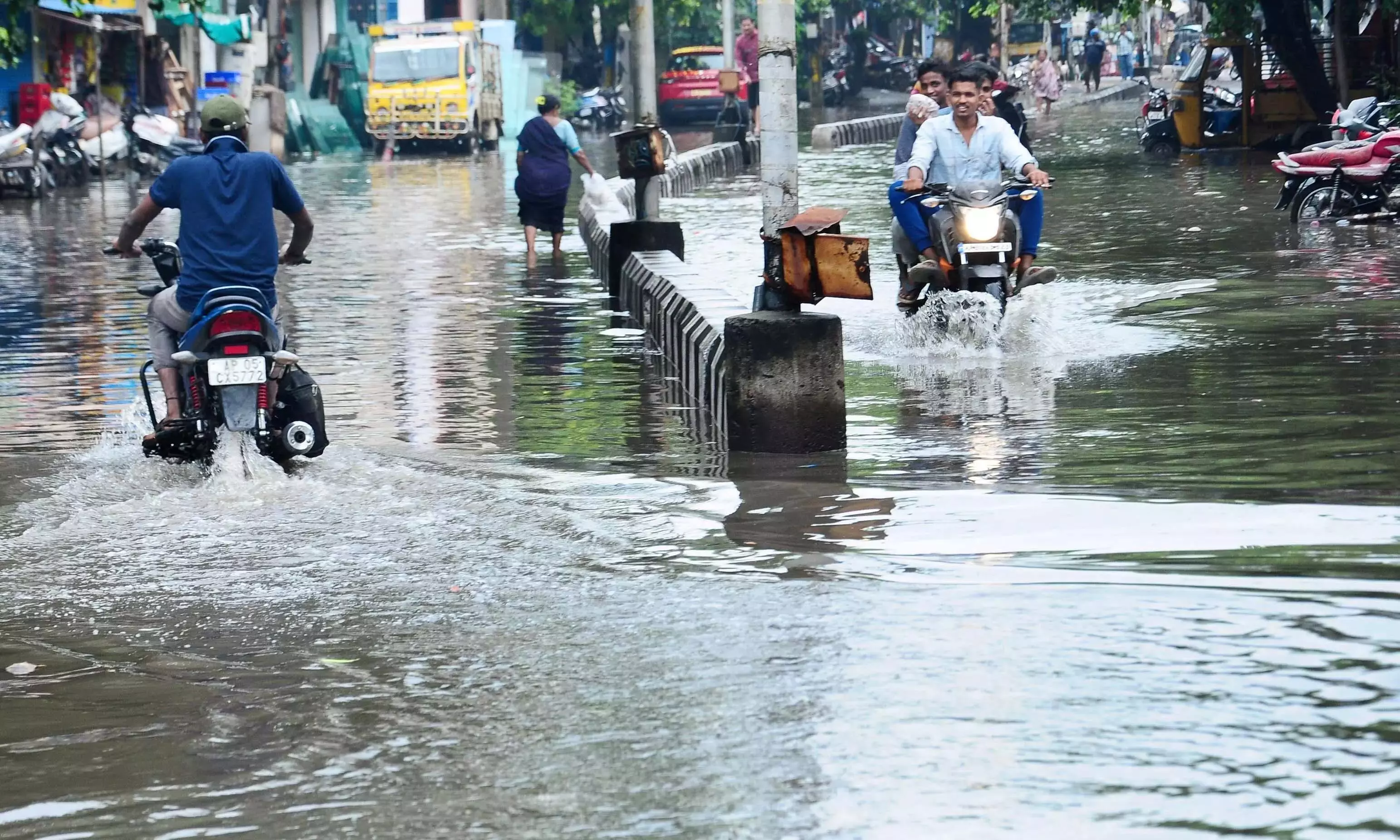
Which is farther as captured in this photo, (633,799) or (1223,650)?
(1223,650)

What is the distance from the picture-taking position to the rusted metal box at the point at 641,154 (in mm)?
16359

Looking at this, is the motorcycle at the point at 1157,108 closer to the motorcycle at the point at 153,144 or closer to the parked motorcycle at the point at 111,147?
the motorcycle at the point at 153,144

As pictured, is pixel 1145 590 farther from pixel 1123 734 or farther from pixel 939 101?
pixel 939 101

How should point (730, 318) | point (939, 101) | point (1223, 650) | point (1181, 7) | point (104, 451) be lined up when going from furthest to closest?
point (1181, 7)
point (939, 101)
point (104, 451)
point (730, 318)
point (1223, 650)

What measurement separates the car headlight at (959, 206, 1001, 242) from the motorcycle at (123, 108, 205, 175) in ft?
82.2

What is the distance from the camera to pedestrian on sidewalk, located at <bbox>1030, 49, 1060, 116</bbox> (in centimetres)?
5172

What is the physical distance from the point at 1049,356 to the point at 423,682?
263 inches

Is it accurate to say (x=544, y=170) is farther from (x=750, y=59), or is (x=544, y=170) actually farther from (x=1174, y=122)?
(x=750, y=59)

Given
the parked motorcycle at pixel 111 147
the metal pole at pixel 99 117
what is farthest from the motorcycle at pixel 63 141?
the parked motorcycle at pixel 111 147

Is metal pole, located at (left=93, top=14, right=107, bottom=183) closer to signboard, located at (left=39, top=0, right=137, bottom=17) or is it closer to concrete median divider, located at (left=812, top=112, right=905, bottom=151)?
signboard, located at (left=39, top=0, right=137, bottom=17)

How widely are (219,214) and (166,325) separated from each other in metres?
0.55

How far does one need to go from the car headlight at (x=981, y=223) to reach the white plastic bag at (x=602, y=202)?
A: 23.4 ft

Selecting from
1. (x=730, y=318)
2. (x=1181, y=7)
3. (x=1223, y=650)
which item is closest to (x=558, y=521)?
(x=730, y=318)

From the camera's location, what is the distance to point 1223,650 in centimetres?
533
